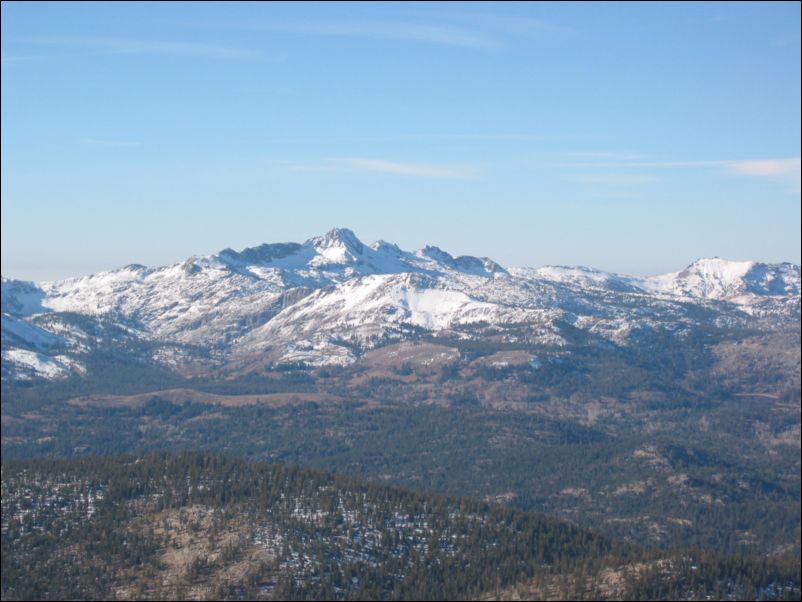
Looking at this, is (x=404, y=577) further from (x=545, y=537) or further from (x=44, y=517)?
(x=44, y=517)

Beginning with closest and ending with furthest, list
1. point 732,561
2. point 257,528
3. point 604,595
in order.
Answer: point 604,595, point 732,561, point 257,528

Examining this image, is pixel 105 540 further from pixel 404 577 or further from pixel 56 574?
pixel 404 577

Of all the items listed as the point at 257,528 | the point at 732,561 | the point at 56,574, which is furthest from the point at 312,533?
the point at 732,561

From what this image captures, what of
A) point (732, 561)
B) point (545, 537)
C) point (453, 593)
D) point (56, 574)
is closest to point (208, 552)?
point (56, 574)

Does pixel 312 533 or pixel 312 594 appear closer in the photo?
pixel 312 594

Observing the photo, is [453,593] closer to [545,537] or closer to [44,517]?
[545,537]

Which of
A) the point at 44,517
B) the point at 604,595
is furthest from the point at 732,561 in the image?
the point at 44,517

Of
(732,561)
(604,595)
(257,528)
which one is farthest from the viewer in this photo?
(257,528)

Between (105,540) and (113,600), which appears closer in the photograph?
(113,600)
